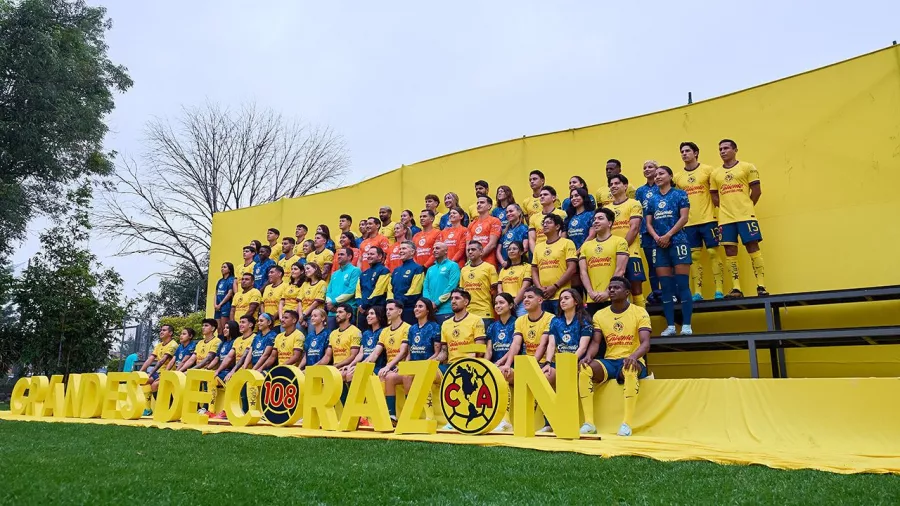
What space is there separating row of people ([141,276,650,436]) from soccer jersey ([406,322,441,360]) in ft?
0.04

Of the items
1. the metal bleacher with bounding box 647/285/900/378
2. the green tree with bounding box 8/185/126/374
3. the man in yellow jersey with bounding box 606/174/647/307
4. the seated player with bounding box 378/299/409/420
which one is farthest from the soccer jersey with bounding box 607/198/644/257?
the green tree with bounding box 8/185/126/374

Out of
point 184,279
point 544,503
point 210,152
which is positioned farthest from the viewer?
point 184,279

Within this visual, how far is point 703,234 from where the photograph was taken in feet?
26.4

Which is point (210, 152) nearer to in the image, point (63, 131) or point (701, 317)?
point (63, 131)

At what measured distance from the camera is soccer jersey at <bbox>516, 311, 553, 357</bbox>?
7.14 m

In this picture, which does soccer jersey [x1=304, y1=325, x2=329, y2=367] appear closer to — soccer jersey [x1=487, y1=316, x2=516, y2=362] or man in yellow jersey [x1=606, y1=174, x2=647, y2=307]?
soccer jersey [x1=487, y1=316, x2=516, y2=362]

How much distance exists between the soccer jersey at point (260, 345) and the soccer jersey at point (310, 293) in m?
0.68

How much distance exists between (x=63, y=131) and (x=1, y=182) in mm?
2000

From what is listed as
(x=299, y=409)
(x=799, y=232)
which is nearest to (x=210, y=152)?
(x=299, y=409)

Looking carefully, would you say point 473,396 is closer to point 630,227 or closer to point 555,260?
point 555,260

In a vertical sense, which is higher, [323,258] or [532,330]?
[323,258]

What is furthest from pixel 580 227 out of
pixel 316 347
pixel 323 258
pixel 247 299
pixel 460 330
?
pixel 247 299

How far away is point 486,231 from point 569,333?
2486mm

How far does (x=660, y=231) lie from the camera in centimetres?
773
